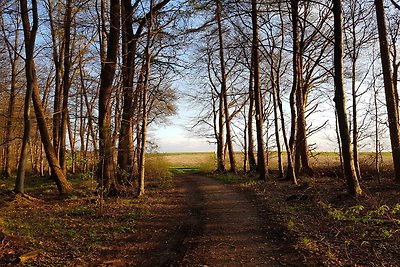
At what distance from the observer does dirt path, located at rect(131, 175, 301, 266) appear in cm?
623

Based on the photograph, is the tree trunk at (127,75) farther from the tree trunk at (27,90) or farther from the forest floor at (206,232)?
the tree trunk at (27,90)

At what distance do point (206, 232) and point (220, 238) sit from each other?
67 cm

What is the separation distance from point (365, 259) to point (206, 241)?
3.10 metres

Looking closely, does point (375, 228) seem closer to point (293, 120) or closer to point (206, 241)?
point (206, 241)

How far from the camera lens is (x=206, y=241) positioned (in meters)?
7.42

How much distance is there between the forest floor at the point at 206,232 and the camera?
6.27 m

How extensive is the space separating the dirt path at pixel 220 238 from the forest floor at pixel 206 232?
0.02m

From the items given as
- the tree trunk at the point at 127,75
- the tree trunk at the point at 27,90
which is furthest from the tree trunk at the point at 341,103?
the tree trunk at the point at 27,90

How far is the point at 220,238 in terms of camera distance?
7.58 metres

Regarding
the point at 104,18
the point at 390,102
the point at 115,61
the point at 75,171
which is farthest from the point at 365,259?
the point at 75,171

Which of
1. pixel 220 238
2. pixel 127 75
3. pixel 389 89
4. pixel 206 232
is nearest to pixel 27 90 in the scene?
pixel 127 75

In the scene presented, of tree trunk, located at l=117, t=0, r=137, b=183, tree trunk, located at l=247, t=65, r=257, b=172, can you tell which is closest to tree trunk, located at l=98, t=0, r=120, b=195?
tree trunk, located at l=117, t=0, r=137, b=183

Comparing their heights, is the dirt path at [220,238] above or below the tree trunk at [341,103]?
below

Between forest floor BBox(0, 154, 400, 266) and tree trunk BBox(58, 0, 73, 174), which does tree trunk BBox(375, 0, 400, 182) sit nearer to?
forest floor BBox(0, 154, 400, 266)
